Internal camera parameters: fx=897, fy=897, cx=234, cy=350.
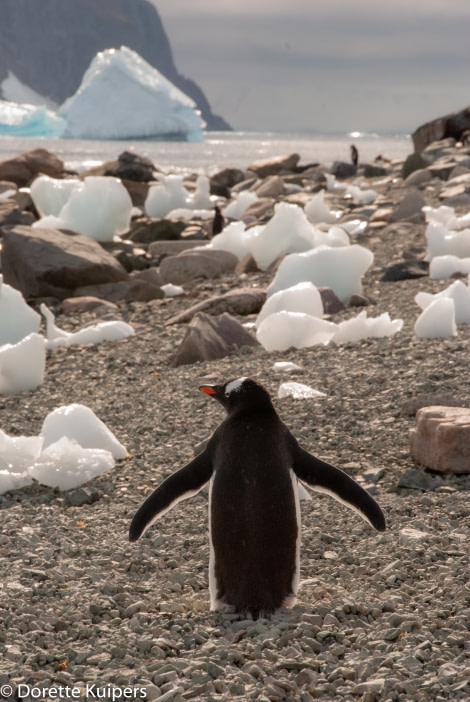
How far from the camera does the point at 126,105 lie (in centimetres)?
7012

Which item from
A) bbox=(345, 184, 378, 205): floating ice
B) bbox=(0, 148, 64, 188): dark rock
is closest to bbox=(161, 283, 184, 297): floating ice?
bbox=(345, 184, 378, 205): floating ice

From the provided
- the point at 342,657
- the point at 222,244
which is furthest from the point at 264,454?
the point at 222,244

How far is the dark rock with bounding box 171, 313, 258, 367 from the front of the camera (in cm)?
577

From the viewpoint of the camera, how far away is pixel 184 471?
272cm

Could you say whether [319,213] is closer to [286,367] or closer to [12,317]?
[12,317]

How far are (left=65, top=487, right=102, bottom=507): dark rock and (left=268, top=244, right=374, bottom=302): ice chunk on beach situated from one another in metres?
3.86

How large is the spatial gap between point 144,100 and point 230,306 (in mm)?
64520

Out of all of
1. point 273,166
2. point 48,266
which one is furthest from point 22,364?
point 273,166

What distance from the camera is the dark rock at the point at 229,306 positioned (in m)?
7.30

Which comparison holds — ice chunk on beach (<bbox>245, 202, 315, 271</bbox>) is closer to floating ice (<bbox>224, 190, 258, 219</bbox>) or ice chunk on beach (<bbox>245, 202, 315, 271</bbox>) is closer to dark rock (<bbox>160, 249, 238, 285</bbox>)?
dark rock (<bbox>160, 249, 238, 285</bbox>)

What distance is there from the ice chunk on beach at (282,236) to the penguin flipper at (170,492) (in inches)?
255

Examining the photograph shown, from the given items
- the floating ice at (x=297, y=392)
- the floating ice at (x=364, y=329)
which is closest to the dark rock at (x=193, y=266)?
the floating ice at (x=364, y=329)

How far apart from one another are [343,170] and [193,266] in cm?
1142

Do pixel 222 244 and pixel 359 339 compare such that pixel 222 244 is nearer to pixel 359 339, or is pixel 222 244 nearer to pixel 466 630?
pixel 359 339
